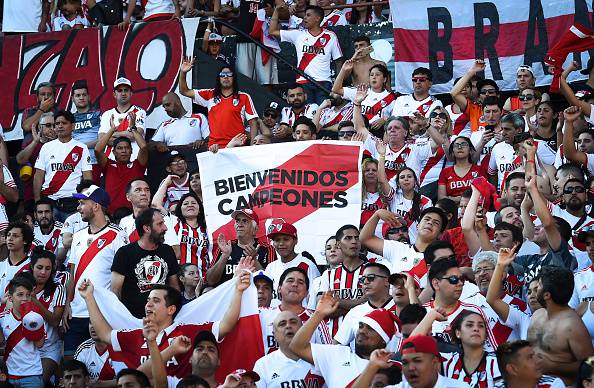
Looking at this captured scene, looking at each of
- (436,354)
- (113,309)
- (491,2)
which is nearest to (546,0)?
(491,2)

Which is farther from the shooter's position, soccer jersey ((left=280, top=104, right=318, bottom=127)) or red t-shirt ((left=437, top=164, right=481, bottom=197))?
soccer jersey ((left=280, top=104, right=318, bottom=127))

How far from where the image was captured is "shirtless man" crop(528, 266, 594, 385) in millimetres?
8680

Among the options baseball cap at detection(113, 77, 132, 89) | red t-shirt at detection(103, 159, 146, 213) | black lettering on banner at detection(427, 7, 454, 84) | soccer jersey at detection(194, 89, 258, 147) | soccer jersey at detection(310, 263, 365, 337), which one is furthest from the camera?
black lettering on banner at detection(427, 7, 454, 84)

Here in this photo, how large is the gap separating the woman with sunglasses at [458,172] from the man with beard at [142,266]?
357 centimetres

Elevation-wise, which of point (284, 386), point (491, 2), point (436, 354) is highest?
point (491, 2)

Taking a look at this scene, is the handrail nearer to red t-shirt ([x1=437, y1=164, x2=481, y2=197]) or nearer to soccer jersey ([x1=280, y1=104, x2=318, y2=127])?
soccer jersey ([x1=280, y1=104, x2=318, y2=127])

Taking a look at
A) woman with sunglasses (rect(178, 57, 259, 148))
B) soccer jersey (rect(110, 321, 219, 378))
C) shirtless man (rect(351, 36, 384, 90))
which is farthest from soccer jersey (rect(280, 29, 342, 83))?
soccer jersey (rect(110, 321, 219, 378))

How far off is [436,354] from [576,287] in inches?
88.5

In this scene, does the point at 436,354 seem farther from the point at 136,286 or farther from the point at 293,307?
the point at 136,286

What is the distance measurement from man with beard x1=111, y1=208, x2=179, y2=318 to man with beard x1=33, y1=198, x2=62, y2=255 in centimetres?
277

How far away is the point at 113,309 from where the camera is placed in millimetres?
10711

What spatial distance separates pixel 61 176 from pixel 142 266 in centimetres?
401

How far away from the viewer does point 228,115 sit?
1555 centimetres

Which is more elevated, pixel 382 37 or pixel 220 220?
pixel 382 37
